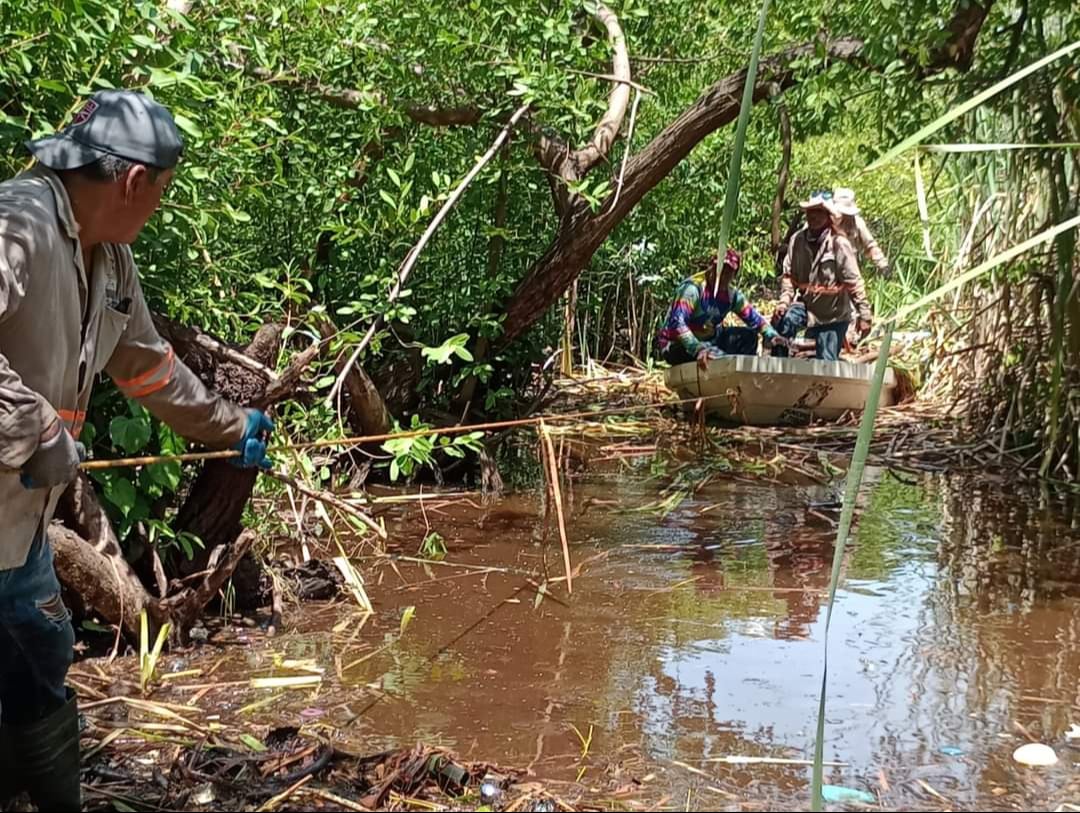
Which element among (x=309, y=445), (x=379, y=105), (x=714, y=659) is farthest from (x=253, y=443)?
(x=379, y=105)

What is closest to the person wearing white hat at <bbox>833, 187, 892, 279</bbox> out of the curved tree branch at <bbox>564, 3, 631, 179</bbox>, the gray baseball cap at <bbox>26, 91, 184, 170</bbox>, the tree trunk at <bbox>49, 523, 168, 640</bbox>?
the curved tree branch at <bbox>564, 3, 631, 179</bbox>

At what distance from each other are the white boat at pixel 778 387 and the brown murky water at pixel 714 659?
293cm

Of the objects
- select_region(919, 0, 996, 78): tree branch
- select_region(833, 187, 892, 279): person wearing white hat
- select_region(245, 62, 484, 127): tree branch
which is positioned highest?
select_region(919, 0, 996, 78): tree branch

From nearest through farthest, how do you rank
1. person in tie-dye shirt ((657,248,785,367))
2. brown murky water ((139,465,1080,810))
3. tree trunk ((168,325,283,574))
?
brown murky water ((139,465,1080,810))
tree trunk ((168,325,283,574))
person in tie-dye shirt ((657,248,785,367))

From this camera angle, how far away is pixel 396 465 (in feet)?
16.9

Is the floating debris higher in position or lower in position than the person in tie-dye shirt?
lower

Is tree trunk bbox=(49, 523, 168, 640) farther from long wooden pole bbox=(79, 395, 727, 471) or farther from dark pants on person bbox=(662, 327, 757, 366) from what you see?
dark pants on person bbox=(662, 327, 757, 366)

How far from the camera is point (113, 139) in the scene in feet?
8.20

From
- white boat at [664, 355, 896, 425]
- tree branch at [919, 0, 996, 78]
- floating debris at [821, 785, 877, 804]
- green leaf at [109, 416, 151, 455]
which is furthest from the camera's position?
white boat at [664, 355, 896, 425]

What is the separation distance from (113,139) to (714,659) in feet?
8.67

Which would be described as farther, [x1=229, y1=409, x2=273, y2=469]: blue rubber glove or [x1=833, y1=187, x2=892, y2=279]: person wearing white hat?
[x1=833, y1=187, x2=892, y2=279]: person wearing white hat

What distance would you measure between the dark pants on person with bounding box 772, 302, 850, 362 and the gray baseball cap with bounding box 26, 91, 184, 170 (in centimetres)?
829

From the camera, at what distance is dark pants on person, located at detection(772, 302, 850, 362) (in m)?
10.4

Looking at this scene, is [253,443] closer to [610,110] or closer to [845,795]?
[845,795]
